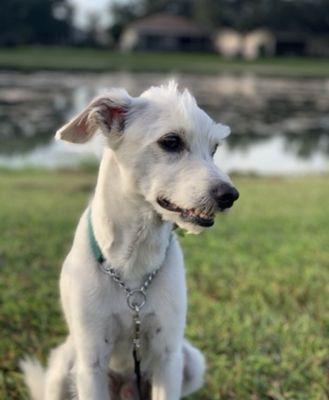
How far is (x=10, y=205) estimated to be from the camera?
24.2ft

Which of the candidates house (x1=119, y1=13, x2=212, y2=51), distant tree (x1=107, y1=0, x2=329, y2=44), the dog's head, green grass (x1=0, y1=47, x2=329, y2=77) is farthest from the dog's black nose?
house (x1=119, y1=13, x2=212, y2=51)

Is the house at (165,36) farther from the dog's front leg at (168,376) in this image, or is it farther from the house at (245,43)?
the dog's front leg at (168,376)

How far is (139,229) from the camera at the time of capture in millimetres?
2574

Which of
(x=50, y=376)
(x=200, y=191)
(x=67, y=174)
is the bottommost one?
(x=67, y=174)

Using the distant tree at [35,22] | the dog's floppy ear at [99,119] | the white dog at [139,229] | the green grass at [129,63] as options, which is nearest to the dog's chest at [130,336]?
the white dog at [139,229]

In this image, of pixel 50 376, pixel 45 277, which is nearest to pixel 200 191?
pixel 50 376

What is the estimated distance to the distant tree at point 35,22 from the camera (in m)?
55.6

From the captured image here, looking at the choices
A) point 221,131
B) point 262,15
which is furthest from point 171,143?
point 262,15

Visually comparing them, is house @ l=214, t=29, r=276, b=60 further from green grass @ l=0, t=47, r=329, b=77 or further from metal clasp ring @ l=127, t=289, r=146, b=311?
metal clasp ring @ l=127, t=289, r=146, b=311

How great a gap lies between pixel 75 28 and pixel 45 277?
216 ft

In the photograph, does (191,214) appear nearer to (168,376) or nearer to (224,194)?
(224,194)

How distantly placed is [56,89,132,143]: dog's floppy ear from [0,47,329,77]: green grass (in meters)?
35.9

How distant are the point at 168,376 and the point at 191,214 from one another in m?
0.78

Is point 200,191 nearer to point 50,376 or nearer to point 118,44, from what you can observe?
point 50,376
